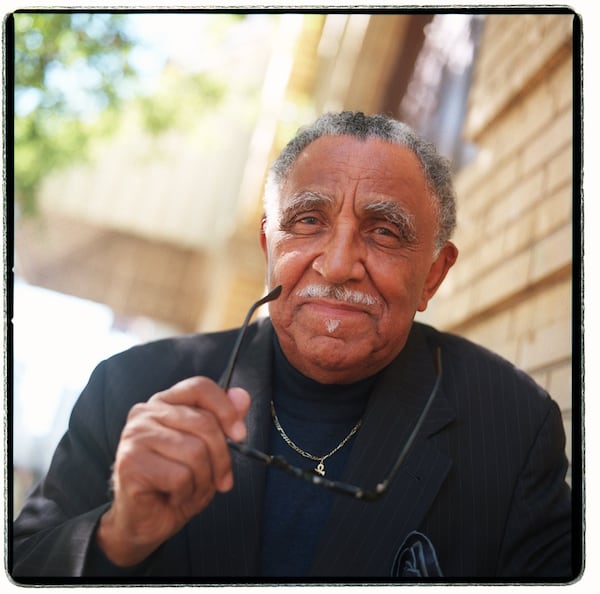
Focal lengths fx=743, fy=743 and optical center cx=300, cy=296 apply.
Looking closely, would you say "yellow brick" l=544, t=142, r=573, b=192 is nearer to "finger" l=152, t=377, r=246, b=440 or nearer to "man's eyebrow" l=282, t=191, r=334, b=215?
"man's eyebrow" l=282, t=191, r=334, b=215

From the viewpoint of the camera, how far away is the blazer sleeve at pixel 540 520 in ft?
3.98

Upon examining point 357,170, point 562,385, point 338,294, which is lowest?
point 562,385

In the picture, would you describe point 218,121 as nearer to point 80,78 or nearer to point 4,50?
point 80,78

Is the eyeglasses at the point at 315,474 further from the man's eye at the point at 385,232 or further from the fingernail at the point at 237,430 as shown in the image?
the man's eye at the point at 385,232

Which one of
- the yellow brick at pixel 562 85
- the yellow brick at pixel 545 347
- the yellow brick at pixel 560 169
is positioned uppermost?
the yellow brick at pixel 562 85

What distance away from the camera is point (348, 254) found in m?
1.16

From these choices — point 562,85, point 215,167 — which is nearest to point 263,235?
point 562,85

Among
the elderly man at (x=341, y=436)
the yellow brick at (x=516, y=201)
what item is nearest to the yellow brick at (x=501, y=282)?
the yellow brick at (x=516, y=201)

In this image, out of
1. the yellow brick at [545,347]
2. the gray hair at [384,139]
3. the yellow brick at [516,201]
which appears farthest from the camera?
the yellow brick at [516,201]

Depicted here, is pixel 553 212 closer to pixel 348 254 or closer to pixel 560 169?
pixel 560 169

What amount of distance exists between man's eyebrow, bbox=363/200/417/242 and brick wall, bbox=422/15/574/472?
0.34 meters

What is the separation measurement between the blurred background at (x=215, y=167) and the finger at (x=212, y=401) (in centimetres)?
39

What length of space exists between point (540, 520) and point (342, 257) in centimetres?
55

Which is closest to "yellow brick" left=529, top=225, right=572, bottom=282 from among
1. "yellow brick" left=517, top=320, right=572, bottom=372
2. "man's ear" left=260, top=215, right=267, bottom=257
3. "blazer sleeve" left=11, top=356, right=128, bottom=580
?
"yellow brick" left=517, top=320, right=572, bottom=372
